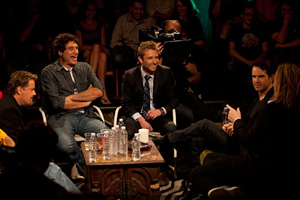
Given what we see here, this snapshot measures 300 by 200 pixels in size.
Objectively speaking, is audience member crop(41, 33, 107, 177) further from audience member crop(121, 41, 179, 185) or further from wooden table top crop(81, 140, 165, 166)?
wooden table top crop(81, 140, 165, 166)

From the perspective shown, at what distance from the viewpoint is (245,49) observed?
231 inches

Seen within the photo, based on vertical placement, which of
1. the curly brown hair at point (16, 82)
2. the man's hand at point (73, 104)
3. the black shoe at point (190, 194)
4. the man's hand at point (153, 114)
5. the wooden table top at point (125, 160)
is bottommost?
the black shoe at point (190, 194)

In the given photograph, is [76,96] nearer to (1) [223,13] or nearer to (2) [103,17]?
(2) [103,17]

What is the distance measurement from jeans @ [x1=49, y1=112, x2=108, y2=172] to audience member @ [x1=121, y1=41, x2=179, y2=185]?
373 mm

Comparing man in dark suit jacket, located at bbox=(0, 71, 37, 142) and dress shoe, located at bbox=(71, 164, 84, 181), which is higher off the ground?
man in dark suit jacket, located at bbox=(0, 71, 37, 142)

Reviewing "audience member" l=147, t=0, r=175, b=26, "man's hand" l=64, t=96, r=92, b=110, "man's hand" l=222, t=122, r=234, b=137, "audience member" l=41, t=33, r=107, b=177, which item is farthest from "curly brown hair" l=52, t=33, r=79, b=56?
"man's hand" l=222, t=122, r=234, b=137

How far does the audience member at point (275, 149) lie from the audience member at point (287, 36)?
3.13 meters

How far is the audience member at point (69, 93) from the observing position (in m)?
4.32

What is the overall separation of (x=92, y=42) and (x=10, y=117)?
2268mm

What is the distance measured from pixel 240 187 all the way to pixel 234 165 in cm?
17

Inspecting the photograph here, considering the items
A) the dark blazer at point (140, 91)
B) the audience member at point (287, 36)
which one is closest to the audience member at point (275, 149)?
the dark blazer at point (140, 91)

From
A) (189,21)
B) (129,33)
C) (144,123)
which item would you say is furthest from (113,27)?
(144,123)

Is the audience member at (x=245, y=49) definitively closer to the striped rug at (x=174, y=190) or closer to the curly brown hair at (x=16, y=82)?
the striped rug at (x=174, y=190)

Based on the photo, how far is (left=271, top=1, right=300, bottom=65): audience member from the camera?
5.97 metres
